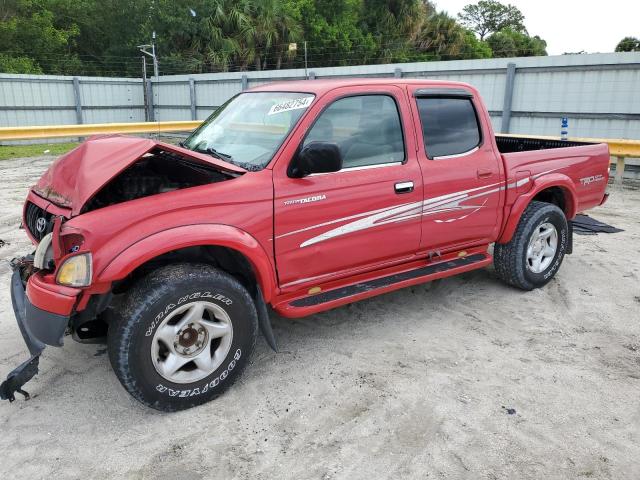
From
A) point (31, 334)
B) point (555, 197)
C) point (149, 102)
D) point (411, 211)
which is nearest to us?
point (31, 334)

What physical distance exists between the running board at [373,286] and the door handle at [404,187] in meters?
0.67

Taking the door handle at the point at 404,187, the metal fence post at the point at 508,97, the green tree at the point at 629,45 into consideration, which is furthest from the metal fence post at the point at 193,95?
the green tree at the point at 629,45

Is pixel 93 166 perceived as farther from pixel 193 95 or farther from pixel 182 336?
pixel 193 95

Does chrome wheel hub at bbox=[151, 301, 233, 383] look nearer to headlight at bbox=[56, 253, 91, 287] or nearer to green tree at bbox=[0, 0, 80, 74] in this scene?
headlight at bbox=[56, 253, 91, 287]

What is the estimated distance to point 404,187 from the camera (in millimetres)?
3967

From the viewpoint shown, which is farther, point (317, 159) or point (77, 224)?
point (317, 159)

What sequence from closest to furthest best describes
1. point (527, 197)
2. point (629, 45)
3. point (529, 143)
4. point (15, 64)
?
1. point (527, 197)
2. point (529, 143)
3. point (15, 64)
4. point (629, 45)

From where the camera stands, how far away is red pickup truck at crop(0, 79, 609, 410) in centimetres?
296

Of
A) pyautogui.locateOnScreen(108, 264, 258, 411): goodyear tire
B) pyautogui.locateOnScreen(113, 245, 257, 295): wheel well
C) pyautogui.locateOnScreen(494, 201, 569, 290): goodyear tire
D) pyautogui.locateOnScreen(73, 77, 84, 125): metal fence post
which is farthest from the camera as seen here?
pyautogui.locateOnScreen(73, 77, 84, 125): metal fence post

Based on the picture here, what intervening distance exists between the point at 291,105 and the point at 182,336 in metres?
1.77

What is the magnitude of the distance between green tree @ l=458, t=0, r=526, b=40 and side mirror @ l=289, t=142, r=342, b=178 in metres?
71.5

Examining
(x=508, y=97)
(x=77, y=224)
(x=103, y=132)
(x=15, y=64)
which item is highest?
(x=15, y=64)

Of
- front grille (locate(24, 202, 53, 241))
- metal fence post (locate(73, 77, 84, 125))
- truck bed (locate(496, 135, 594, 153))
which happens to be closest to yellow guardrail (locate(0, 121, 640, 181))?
truck bed (locate(496, 135, 594, 153))

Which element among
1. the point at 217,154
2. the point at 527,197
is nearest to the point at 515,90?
the point at 527,197
